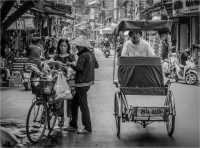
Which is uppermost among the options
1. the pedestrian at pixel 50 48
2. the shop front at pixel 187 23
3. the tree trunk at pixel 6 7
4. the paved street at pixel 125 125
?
the shop front at pixel 187 23

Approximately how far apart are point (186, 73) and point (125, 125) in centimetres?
774

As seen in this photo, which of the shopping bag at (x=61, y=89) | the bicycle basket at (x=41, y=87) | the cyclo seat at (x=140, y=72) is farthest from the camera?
the cyclo seat at (x=140, y=72)

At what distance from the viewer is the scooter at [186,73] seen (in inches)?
558

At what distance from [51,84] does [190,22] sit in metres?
18.5

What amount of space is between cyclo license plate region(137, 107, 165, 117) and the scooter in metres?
8.54

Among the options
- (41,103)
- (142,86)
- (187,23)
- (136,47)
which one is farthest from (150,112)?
(187,23)

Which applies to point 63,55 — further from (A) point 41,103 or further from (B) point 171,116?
(B) point 171,116

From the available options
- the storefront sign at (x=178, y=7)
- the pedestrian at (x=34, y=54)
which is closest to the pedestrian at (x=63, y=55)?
the pedestrian at (x=34, y=54)

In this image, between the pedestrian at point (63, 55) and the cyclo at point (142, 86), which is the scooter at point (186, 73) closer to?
the cyclo at point (142, 86)

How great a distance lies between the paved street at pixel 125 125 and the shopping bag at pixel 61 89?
0.76 meters

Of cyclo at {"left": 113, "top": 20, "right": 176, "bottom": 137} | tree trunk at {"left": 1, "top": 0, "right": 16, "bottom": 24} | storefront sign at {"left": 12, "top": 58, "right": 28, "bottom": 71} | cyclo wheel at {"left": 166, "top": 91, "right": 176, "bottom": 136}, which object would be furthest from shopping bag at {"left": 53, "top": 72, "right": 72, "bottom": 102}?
storefront sign at {"left": 12, "top": 58, "right": 28, "bottom": 71}

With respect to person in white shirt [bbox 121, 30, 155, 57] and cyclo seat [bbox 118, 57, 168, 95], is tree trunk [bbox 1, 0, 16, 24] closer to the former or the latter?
cyclo seat [bbox 118, 57, 168, 95]

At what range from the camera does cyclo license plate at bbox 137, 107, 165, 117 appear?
5.97m

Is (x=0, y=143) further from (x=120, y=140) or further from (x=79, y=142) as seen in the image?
(x=120, y=140)
